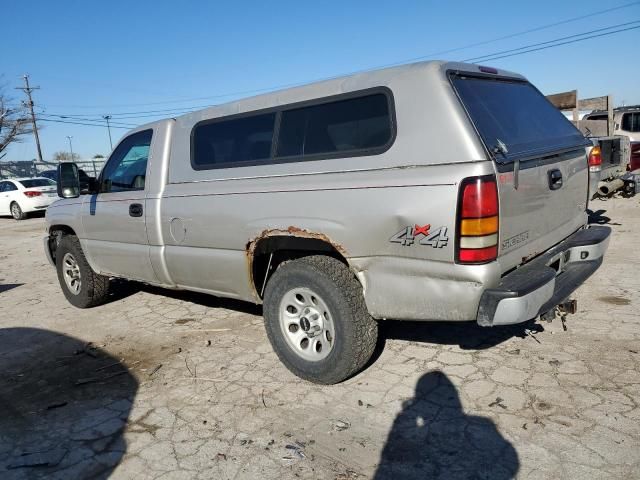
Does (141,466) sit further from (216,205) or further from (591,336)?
(591,336)

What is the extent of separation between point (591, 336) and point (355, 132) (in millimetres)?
2514

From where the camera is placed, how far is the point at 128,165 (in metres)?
4.87

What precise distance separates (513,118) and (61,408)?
3.69 meters

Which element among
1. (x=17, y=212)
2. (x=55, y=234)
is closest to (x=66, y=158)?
(x=17, y=212)

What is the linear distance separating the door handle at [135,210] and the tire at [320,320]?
167 centimetres

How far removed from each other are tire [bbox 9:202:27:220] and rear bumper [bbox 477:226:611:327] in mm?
19053

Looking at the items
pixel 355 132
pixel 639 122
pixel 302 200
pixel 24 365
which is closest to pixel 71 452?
pixel 24 365

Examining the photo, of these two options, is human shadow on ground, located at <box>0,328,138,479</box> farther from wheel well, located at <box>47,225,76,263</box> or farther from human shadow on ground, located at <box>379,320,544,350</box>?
human shadow on ground, located at <box>379,320,544,350</box>

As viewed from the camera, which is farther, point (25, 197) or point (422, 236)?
point (25, 197)

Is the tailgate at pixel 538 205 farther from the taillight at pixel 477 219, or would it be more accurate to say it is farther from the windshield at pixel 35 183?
the windshield at pixel 35 183

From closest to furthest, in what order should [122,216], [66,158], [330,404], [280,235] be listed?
[330,404]
[280,235]
[122,216]
[66,158]

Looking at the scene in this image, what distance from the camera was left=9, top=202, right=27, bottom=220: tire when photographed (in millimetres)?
17750

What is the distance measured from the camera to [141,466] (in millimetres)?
2682

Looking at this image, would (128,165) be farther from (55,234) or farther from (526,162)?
(526,162)
